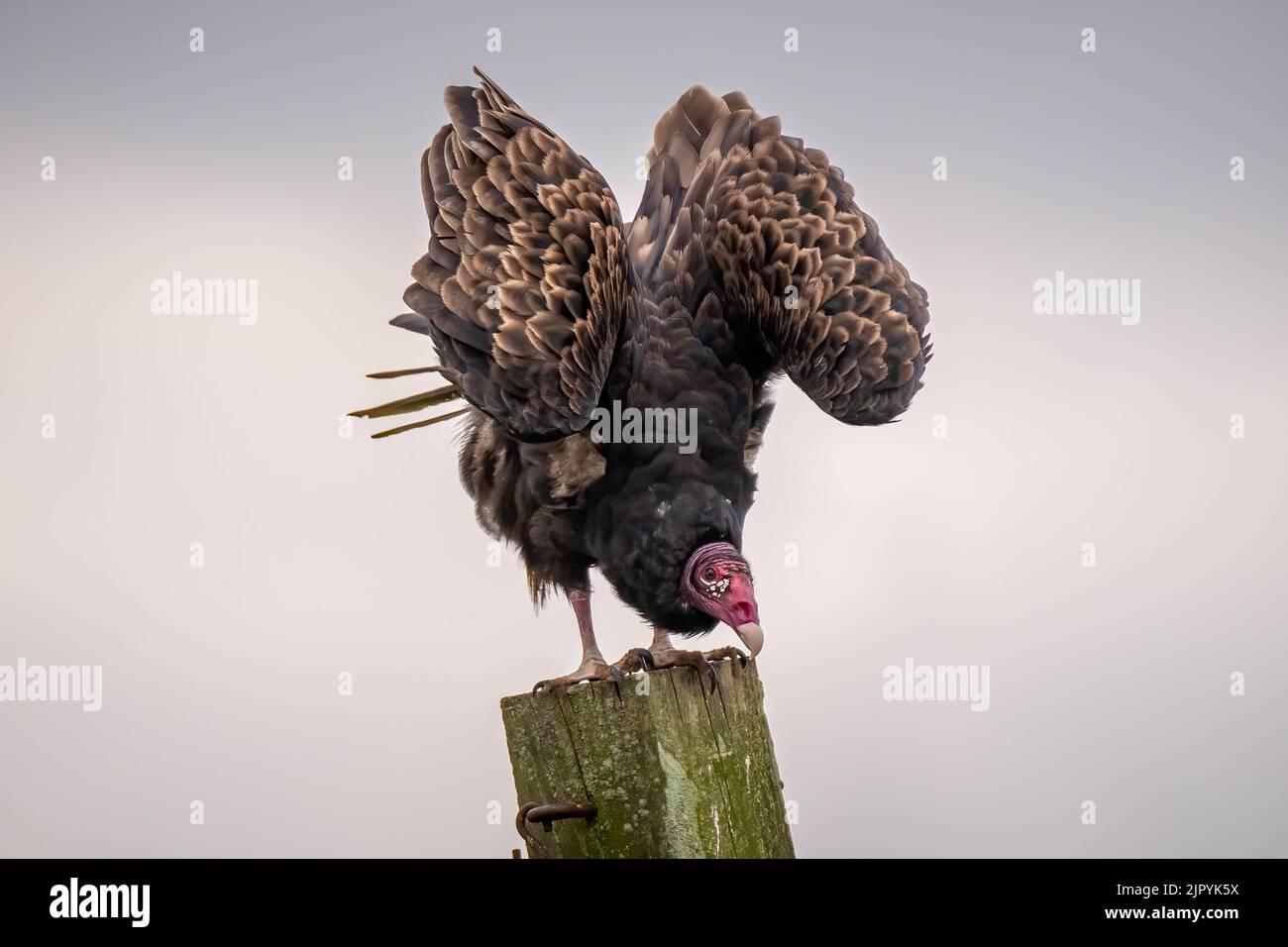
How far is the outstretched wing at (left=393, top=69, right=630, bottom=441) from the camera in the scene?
13.3ft

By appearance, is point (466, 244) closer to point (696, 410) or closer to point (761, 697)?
point (696, 410)

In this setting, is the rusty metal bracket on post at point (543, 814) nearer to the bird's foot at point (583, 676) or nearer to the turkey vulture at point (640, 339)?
the bird's foot at point (583, 676)

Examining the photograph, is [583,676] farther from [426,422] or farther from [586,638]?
[426,422]

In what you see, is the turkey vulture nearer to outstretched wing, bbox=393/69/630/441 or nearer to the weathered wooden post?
outstretched wing, bbox=393/69/630/441

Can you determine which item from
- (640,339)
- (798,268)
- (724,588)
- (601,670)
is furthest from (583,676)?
(798,268)

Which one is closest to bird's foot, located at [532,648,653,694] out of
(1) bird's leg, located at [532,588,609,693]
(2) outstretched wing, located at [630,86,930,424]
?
(1) bird's leg, located at [532,588,609,693]

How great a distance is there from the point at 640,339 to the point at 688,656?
114 cm

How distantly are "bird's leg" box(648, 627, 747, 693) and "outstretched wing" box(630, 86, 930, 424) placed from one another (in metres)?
1.01

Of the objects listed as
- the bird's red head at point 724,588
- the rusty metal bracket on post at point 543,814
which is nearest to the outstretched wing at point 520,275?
the bird's red head at point 724,588

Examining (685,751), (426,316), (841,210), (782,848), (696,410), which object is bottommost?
(782,848)

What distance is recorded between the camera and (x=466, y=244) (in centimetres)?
430

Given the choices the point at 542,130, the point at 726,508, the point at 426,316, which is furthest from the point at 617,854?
the point at 542,130

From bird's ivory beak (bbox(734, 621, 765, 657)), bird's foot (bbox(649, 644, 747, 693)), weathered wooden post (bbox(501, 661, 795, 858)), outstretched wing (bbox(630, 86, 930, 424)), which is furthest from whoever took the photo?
outstretched wing (bbox(630, 86, 930, 424))

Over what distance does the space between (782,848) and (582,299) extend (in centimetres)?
180
